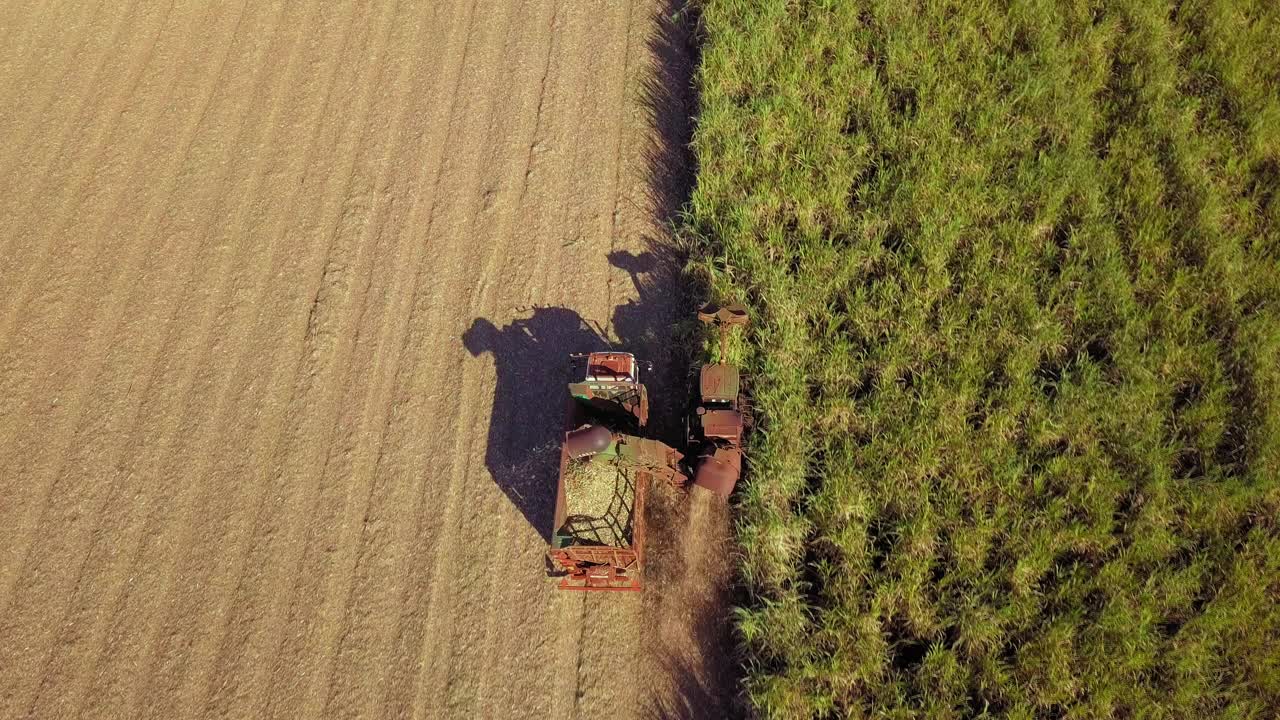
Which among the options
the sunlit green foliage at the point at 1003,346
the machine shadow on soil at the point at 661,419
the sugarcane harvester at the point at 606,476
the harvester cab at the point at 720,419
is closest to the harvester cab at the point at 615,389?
the sugarcane harvester at the point at 606,476

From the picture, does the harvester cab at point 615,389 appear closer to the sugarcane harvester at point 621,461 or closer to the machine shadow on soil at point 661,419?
the sugarcane harvester at point 621,461

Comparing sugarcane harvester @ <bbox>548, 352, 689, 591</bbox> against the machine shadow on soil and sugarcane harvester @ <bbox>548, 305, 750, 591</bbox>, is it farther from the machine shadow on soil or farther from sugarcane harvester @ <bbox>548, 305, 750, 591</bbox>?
the machine shadow on soil

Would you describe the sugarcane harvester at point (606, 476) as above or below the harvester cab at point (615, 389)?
below

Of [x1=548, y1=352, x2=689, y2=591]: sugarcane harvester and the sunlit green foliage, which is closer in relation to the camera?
the sunlit green foliage

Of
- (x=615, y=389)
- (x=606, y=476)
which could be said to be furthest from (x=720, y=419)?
(x=606, y=476)

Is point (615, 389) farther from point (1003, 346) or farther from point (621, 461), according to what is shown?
point (1003, 346)

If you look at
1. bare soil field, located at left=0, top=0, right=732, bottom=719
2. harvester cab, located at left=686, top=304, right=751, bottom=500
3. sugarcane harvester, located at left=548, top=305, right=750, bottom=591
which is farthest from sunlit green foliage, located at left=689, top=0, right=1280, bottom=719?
bare soil field, located at left=0, top=0, right=732, bottom=719
